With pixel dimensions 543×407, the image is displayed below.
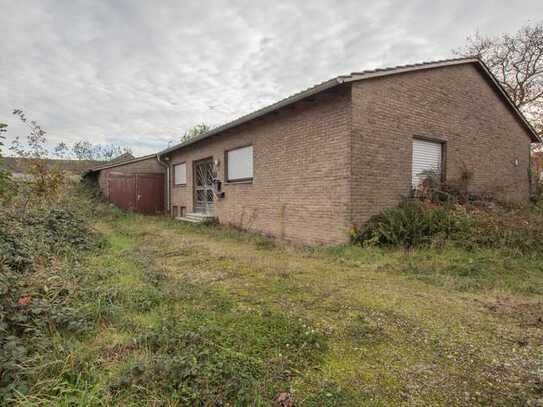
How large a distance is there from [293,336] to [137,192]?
1460cm

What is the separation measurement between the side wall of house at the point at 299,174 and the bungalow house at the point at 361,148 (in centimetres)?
3

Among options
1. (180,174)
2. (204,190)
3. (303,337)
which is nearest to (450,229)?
(303,337)

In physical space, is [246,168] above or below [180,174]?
below

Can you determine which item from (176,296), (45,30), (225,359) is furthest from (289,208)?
(45,30)

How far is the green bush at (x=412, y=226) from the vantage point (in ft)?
19.1

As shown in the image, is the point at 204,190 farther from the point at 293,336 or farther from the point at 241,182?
the point at 293,336

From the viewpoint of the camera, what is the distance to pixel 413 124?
711 centimetres

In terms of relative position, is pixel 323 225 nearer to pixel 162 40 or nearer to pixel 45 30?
pixel 162 40

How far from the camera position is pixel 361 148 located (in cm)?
623

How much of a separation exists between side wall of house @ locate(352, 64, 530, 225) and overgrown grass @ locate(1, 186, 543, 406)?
2.42 meters

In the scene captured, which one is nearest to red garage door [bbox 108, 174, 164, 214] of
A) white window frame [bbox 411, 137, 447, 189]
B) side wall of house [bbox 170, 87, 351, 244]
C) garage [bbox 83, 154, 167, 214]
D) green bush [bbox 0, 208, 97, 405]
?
garage [bbox 83, 154, 167, 214]

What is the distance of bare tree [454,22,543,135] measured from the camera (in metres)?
14.6

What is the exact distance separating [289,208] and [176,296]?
15.7 feet

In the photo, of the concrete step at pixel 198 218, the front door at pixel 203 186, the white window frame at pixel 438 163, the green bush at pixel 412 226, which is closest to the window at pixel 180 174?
the front door at pixel 203 186
